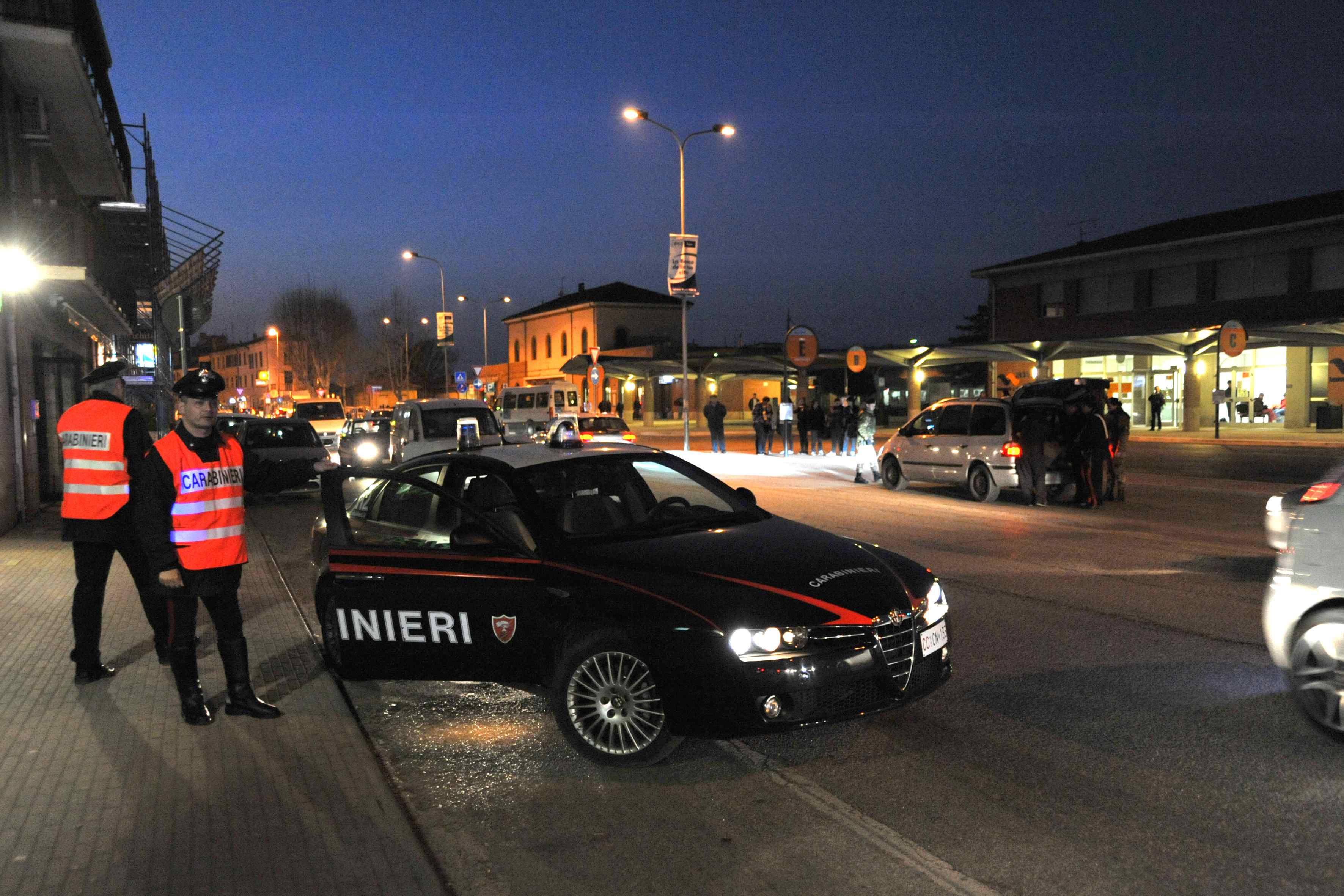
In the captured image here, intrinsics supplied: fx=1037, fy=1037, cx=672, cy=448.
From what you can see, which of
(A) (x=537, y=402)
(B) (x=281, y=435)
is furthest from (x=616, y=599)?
(A) (x=537, y=402)

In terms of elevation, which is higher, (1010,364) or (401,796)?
(1010,364)

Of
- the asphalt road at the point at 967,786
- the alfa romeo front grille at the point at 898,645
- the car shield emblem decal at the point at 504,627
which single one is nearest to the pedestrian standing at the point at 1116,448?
the asphalt road at the point at 967,786

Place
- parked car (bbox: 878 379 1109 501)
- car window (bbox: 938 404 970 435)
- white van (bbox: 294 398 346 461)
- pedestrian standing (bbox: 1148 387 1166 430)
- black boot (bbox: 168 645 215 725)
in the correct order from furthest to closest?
pedestrian standing (bbox: 1148 387 1166 430), white van (bbox: 294 398 346 461), car window (bbox: 938 404 970 435), parked car (bbox: 878 379 1109 501), black boot (bbox: 168 645 215 725)

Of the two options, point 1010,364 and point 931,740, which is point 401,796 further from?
point 1010,364

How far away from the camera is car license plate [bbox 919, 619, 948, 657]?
4.86 meters

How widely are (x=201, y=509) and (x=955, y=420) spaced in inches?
558

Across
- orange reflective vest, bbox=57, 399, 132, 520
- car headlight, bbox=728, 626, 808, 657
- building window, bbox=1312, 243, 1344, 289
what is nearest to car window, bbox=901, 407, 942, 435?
orange reflective vest, bbox=57, 399, 132, 520

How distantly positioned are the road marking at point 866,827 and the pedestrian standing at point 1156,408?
38735 millimetres

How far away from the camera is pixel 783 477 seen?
22672 mm

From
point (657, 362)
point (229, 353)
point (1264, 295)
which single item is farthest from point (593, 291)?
point (229, 353)

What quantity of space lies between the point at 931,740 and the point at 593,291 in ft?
255

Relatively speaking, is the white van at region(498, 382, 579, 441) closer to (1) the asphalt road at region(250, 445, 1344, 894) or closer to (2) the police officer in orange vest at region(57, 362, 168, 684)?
(2) the police officer in orange vest at region(57, 362, 168, 684)

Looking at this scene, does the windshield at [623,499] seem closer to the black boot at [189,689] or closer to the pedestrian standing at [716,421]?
the black boot at [189,689]

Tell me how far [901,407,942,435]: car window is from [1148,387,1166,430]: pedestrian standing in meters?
24.9
